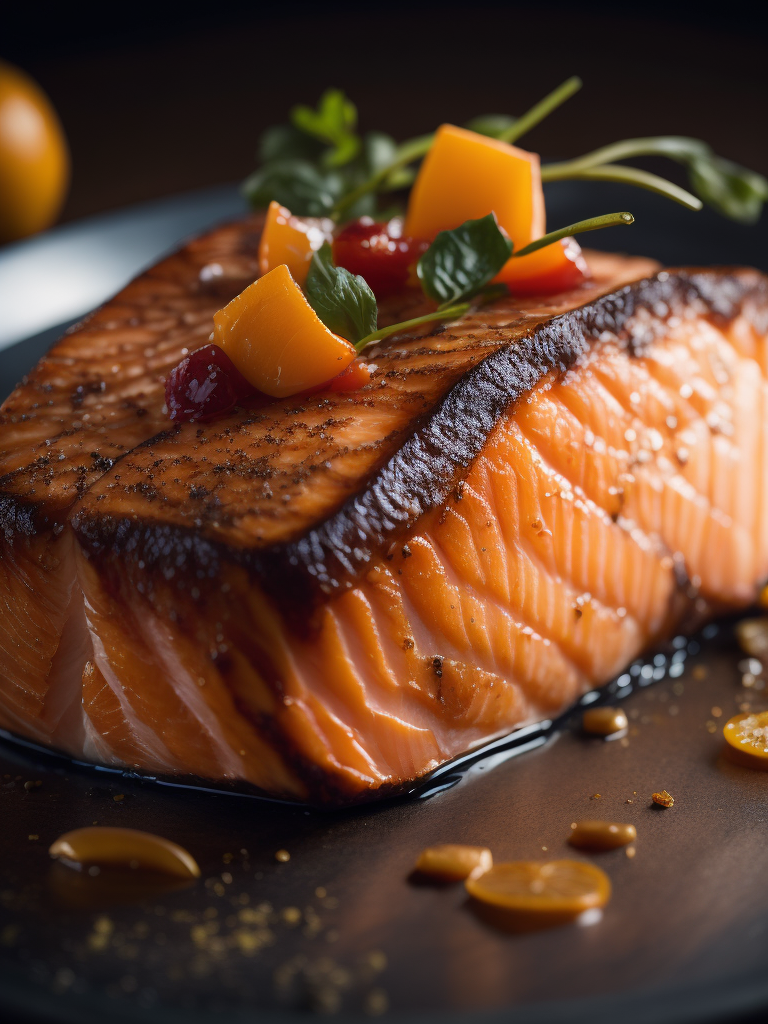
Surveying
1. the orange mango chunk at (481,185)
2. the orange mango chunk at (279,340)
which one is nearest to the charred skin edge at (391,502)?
the orange mango chunk at (279,340)

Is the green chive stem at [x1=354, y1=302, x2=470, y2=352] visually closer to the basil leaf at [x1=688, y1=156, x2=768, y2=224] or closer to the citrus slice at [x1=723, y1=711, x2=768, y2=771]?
the citrus slice at [x1=723, y1=711, x2=768, y2=771]

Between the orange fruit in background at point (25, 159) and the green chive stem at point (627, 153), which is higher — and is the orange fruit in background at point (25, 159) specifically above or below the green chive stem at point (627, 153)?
above

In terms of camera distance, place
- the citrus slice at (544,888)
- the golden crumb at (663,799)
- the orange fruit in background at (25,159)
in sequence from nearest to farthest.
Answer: the citrus slice at (544,888) → the golden crumb at (663,799) → the orange fruit in background at (25,159)

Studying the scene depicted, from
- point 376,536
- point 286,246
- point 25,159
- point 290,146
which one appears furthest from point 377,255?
point 25,159

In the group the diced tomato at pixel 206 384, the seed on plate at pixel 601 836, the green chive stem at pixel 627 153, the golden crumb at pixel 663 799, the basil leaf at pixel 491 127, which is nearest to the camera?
the seed on plate at pixel 601 836

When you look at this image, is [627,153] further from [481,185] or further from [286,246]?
[286,246]

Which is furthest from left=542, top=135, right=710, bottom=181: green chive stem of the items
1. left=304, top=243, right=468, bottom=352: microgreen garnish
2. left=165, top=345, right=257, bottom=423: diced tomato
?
left=165, top=345, right=257, bottom=423: diced tomato

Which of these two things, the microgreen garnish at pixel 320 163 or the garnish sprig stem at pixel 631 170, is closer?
the garnish sprig stem at pixel 631 170

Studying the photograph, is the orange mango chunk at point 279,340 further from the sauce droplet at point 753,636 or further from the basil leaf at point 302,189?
the sauce droplet at point 753,636
